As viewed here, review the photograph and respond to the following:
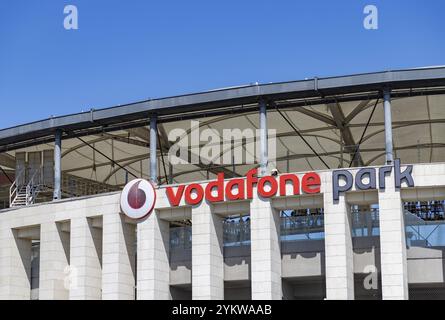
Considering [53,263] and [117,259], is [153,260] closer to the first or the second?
[117,259]

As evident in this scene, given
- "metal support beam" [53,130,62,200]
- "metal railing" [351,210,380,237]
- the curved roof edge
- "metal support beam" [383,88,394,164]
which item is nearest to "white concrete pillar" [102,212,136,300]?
"metal support beam" [53,130,62,200]

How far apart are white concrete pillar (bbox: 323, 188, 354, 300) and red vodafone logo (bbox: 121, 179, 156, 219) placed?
404 inches

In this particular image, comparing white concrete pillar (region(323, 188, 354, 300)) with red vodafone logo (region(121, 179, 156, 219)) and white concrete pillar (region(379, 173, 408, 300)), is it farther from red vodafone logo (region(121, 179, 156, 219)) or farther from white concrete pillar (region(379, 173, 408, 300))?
red vodafone logo (region(121, 179, 156, 219))

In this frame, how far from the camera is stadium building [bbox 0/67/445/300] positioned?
138 feet

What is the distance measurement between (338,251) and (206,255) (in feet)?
24.0

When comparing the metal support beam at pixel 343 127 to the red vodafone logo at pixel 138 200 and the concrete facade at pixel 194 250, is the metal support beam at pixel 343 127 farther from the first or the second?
the red vodafone logo at pixel 138 200

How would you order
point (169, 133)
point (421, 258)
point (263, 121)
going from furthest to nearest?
point (169, 133), point (263, 121), point (421, 258)

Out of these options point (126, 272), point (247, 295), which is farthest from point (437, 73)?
point (126, 272)

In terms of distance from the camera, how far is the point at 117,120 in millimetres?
49688

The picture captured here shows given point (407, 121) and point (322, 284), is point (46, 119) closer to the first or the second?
point (322, 284)

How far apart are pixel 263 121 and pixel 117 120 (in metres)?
9.63

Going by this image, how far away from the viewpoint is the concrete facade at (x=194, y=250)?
136 ft

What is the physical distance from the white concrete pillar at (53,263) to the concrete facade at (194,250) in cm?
6

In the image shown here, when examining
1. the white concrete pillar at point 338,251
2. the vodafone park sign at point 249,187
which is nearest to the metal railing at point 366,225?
the white concrete pillar at point 338,251
